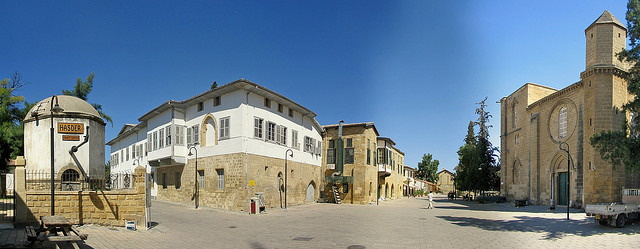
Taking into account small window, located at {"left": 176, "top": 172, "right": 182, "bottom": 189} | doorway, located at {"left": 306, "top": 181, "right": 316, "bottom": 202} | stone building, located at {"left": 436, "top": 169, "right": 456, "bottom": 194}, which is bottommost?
stone building, located at {"left": 436, "top": 169, "right": 456, "bottom": 194}

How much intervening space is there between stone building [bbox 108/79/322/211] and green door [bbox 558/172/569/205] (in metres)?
19.7

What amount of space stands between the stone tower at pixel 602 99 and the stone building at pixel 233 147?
19635 millimetres

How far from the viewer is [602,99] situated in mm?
23438

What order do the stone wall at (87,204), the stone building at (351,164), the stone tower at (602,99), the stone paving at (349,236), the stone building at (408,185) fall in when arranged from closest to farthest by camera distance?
the stone paving at (349,236) → the stone wall at (87,204) → the stone tower at (602,99) → the stone building at (351,164) → the stone building at (408,185)

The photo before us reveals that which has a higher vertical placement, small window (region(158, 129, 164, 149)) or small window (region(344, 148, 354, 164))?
small window (region(158, 129, 164, 149))

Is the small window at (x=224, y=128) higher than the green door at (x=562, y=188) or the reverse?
higher

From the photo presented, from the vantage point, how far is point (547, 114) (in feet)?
98.6

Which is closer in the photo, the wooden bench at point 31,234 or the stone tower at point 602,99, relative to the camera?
the wooden bench at point 31,234

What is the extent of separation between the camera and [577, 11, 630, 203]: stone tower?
22.6 m

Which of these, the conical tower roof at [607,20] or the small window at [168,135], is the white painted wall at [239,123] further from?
the conical tower roof at [607,20]

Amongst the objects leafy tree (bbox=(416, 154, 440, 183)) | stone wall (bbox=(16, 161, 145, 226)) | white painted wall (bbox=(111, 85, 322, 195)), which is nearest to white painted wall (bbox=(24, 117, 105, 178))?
stone wall (bbox=(16, 161, 145, 226))

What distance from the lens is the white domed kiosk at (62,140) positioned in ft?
48.9

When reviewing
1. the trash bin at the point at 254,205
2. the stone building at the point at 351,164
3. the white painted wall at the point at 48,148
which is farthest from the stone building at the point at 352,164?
the white painted wall at the point at 48,148

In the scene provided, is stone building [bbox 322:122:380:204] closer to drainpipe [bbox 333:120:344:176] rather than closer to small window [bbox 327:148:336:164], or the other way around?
small window [bbox 327:148:336:164]
